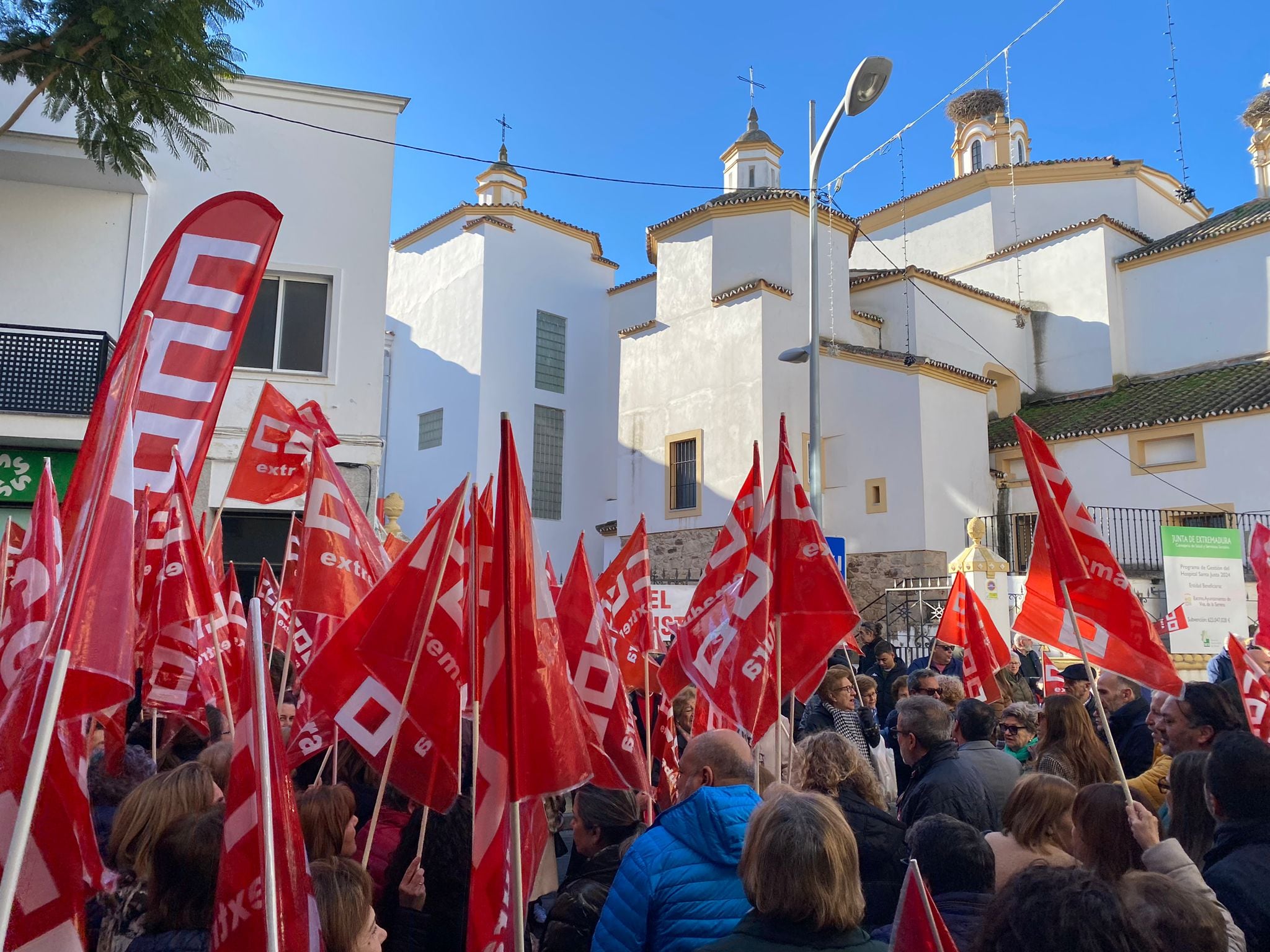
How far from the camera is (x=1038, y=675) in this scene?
12.2 m

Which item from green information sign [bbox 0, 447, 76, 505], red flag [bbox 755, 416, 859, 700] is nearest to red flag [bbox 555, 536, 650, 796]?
red flag [bbox 755, 416, 859, 700]

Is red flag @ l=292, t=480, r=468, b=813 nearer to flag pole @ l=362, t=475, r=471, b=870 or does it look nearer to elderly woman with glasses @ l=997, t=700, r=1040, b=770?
flag pole @ l=362, t=475, r=471, b=870

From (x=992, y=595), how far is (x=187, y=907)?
51.7 ft

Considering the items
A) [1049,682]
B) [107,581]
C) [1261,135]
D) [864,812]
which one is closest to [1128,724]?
[864,812]

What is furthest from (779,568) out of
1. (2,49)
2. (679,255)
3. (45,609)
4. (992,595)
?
(679,255)

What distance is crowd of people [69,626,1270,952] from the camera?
2348 millimetres

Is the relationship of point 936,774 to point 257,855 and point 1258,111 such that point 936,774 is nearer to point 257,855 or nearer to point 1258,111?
point 257,855

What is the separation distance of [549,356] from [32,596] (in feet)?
87.5

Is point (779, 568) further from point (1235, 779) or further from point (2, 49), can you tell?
point (2, 49)

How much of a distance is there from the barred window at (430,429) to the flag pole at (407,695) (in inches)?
989

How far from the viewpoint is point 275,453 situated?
7578mm

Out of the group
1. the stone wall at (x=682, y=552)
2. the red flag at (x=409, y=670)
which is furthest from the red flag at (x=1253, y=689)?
the stone wall at (x=682, y=552)

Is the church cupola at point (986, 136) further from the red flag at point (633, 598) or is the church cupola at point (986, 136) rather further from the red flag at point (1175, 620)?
the red flag at point (633, 598)

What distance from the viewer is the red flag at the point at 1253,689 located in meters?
5.40
